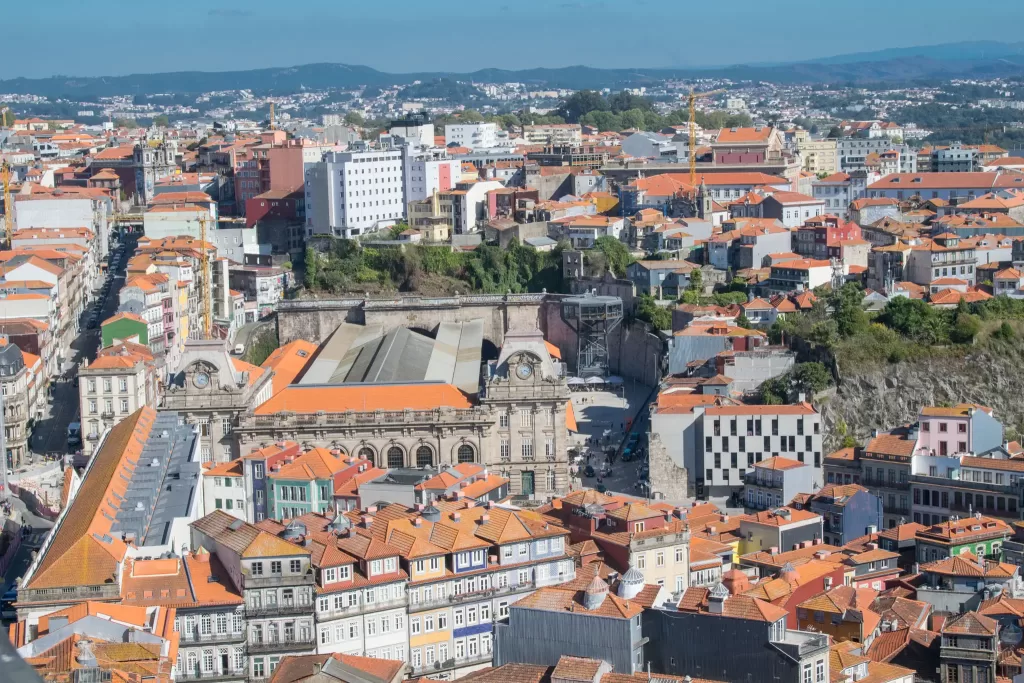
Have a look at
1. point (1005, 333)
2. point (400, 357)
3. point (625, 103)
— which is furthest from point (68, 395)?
point (625, 103)

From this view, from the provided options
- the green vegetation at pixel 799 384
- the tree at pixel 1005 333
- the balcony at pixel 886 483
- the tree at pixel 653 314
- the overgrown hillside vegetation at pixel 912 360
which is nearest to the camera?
the balcony at pixel 886 483

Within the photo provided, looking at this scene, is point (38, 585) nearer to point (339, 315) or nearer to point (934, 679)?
point (934, 679)

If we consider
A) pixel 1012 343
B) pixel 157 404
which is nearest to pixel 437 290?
pixel 157 404

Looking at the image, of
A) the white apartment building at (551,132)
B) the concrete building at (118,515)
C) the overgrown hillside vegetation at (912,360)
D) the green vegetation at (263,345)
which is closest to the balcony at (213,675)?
the concrete building at (118,515)

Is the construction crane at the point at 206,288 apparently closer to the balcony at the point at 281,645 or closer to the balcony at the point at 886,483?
the balcony at the point at 886,483

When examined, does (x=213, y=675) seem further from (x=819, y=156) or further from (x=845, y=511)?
(x=819, y=156)

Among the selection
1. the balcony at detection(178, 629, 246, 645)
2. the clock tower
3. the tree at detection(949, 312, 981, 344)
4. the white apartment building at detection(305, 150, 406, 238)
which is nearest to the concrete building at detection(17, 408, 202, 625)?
the balcony at detection(178, 629, 246, 645)

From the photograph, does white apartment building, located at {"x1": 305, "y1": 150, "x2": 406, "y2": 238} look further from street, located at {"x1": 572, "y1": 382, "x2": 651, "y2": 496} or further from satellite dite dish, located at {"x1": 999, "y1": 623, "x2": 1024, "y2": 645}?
satellite dite dish, located at {"x1": 999, "y1": 623, "x2": 1024, "y2": 645}
